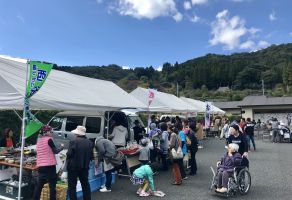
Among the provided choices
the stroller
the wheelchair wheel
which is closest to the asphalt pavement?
the wheelchair wheel

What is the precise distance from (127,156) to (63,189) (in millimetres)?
2727

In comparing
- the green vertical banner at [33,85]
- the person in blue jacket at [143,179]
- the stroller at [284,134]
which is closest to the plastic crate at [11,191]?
the green vertical banner at [33,85]

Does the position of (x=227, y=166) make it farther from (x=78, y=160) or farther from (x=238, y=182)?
(x=78, y=160)

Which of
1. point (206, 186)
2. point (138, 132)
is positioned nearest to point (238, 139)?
point (206, 186)

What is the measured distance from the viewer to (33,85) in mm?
5891

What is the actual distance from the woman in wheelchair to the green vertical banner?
4.09m

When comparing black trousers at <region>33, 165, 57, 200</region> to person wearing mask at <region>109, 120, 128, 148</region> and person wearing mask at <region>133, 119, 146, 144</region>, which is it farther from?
person wearing mask at <region>133, 119, 146, 144</region>

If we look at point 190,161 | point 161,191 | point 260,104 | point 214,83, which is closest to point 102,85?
point 190,161

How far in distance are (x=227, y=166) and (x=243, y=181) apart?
2.17 ft

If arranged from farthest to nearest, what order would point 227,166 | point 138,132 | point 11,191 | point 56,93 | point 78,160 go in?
point 138,132
point 227,166
point 56,93
point 11,191
point 78,160

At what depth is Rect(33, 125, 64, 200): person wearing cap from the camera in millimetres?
5891

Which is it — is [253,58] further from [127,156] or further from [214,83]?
[127,156]

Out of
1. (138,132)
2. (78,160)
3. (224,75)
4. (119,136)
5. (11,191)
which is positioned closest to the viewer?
(78,160)

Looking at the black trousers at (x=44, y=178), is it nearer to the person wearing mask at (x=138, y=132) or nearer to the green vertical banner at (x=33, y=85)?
the green vertical banner at (x=33, y=85)
